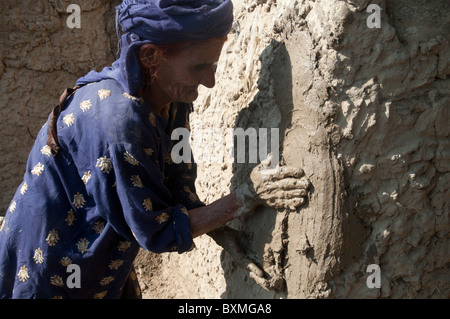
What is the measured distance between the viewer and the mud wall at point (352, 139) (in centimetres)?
182

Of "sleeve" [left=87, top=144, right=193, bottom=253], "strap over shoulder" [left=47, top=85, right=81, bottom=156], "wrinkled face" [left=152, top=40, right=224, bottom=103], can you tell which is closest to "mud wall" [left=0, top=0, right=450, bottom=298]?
"wrinkled face" [left=152, top=40, right=224, bottom=103]

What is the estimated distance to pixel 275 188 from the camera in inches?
75.7

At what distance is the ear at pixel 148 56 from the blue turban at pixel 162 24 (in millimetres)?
14

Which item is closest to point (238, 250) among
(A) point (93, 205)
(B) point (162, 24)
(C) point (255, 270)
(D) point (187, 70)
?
(C) point (255, 270)

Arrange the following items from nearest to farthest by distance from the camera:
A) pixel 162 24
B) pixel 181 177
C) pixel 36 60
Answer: pixel 162 24, pixel 181 177, pixel 36 60

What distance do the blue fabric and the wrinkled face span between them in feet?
0.38

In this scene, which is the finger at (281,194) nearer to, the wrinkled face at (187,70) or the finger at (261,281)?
the finger at (261,281)

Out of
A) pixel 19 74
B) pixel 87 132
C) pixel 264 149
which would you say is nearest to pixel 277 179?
pixel 264 149

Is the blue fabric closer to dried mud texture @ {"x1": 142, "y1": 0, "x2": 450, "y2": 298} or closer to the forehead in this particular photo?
the forehead

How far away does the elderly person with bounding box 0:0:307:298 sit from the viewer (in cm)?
173

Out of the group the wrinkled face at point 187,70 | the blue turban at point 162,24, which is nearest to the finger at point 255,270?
the wrinkled face at point 187,70

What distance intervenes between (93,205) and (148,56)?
55 cm

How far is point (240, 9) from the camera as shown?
2457 mm

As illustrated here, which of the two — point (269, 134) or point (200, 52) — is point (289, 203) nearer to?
point (269, 134)
